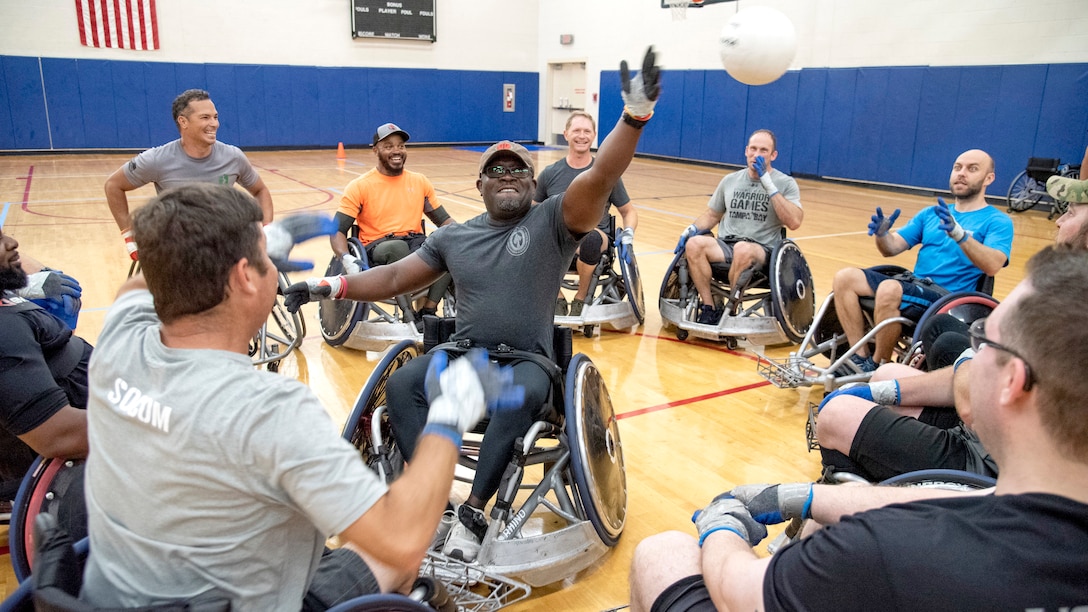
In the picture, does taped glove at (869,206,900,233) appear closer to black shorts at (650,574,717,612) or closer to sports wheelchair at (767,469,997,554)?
sports wheelchair at (767,469,997,554)

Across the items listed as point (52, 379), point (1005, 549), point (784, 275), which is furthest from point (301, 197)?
point (1005, 549)

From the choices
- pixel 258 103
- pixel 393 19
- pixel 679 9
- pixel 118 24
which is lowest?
pixel 258 103

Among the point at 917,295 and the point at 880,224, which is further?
the point at 880,224

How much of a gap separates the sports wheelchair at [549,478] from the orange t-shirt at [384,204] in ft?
7.30

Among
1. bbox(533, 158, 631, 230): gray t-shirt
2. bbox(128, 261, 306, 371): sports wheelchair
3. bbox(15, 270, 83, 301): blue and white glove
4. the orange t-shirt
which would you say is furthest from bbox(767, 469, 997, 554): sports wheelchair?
the orange t-shirt

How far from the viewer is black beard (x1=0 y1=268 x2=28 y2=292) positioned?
7.14ft

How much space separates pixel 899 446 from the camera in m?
2.24

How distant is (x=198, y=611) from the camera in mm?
1102

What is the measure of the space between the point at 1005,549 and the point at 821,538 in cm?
24

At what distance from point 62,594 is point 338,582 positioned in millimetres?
506

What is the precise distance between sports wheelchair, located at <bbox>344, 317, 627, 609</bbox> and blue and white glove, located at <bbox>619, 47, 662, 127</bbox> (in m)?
0.81

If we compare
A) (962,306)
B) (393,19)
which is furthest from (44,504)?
(393,19)

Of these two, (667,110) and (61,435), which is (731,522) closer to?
(61,435)

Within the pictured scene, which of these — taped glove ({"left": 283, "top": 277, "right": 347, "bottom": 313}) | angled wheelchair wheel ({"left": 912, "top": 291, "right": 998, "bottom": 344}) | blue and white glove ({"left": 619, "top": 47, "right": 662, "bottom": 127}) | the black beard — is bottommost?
angled wheelchair wheel ({"left": 912, "top": 291, "right": 998, "bottom": 344})
